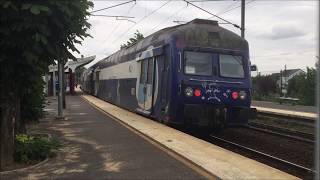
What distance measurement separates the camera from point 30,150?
10211 millimetres

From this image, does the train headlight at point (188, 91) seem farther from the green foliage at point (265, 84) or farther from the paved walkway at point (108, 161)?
the green foliage at point (265, 84)

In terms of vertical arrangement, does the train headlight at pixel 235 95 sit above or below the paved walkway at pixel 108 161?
above

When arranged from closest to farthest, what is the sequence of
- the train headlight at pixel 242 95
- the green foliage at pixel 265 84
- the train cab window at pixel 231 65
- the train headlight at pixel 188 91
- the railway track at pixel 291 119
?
the train headlight at pixel 188 91
the train headlight at pixel 242 95
the train cab window at pixel 231 65
the railway track at pixel 291 119
the green foliage at pixel 265 84

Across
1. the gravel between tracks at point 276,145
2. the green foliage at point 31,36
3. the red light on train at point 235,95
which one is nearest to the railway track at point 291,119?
the gravel between tracks at point 276,145

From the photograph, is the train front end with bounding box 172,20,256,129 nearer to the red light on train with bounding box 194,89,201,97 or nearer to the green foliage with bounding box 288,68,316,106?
the red light on train with bounding box 194,89,201,97

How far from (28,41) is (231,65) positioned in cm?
815

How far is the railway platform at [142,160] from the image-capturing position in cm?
868

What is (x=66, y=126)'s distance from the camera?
17719 millimetres

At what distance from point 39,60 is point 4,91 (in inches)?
31.8

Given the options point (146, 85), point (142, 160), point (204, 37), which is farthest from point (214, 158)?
point (146, 85)

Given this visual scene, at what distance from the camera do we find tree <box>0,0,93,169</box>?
8.64 meters

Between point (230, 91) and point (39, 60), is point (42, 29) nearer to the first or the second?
point (39, 60)

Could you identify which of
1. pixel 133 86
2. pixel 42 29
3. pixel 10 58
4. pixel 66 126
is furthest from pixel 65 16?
pixel 133 86

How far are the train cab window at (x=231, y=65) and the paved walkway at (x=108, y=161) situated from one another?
3.30 meters
